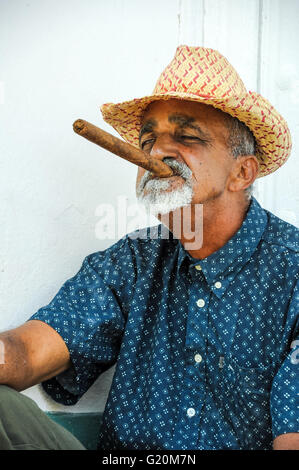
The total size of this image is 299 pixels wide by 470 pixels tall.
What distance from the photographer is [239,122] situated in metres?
1.97

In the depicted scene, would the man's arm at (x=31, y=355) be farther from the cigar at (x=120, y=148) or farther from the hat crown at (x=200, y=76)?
the hat crown at (x=200, y=76)

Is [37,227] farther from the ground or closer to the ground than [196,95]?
closer to the ground

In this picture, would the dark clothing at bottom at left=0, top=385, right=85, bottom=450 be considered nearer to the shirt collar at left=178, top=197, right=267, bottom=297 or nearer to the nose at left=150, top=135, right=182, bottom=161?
the shirt collar at left=178, top=197, right=267, bottom=297

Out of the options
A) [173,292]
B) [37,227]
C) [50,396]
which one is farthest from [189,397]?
[37,227]

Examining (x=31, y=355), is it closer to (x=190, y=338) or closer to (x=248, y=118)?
(x=190, y=338)

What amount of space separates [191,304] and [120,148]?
1.86ft

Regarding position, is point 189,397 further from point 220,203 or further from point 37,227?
point 37,227

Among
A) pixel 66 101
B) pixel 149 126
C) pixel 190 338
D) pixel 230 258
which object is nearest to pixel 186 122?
pixel 149 126

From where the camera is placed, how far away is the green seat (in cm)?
216

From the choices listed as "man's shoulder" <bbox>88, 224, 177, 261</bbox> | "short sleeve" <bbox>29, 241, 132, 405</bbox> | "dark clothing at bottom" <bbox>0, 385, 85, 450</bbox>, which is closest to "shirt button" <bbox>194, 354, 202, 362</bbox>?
"short sleeve" <bbox>29, 241, 132, 405</bbox>

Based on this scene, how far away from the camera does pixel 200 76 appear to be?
1.92m

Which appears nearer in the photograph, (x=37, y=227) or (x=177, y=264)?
(x=177, y=264)
